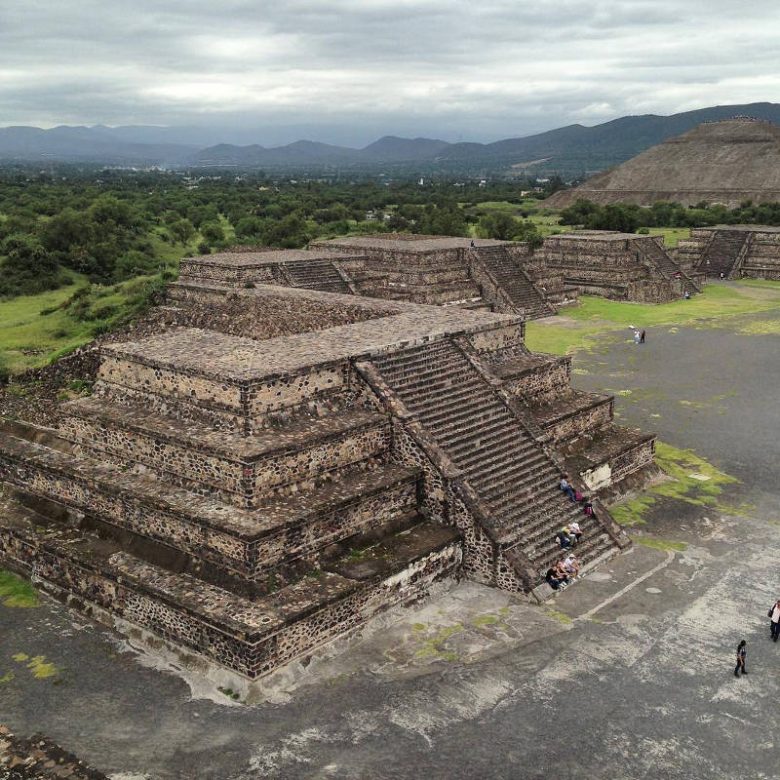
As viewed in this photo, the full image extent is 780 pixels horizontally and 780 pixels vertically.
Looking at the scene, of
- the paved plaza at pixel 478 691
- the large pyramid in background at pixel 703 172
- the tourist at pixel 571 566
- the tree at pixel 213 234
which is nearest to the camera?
the paved plaza at pixel 478 691

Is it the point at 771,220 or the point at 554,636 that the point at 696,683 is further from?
the point at 771,220

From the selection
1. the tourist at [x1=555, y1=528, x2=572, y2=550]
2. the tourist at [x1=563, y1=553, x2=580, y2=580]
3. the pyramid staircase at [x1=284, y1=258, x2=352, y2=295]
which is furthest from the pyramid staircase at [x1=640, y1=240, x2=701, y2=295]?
the tourist at [x1=563, y1=553, x2=580, y2=580]

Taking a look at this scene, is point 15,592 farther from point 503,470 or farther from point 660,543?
point 660,543

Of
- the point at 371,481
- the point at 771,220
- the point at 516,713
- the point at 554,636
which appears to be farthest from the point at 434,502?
the point at 771,220

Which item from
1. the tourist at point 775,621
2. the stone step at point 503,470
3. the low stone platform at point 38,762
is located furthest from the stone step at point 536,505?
the low stone platform at point 38,762

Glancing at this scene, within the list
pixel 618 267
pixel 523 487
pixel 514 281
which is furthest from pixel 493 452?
pixel 618 267

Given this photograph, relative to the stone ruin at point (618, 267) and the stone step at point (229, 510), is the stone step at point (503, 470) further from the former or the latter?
the stone ruin at point (618, 267)

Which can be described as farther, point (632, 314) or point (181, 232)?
point (181, 232)
